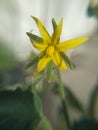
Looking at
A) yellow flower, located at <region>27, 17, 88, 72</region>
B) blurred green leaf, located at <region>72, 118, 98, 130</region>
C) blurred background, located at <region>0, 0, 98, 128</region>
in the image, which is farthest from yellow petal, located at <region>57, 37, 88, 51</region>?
blurred background, located at <region>0, 0, 98, 128</region>

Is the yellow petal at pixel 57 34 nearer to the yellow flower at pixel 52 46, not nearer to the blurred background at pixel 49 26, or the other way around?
the yellow flower at pixel 52 46

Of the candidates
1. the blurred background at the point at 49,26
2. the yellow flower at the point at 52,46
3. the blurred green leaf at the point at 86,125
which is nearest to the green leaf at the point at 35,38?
the yellow flower at the point at 52,46

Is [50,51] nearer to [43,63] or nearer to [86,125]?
[43,63]

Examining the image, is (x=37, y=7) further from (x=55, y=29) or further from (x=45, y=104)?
(x=55, y=29)

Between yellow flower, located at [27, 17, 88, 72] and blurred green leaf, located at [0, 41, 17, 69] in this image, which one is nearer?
yellow flower, located at [27, 17, 88, 72]

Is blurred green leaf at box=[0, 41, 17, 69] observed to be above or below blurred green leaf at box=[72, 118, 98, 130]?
above

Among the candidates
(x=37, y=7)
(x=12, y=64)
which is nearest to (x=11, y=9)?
(x=37, y=7)

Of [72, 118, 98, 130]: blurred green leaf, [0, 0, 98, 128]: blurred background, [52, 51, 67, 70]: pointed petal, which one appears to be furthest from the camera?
[0, 0, 98, 128]: blurred background

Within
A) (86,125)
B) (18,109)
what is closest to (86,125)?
(86,125)

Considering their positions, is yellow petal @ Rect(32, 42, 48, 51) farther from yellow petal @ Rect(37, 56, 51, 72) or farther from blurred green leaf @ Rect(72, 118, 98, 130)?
blurred green leaf @ Rect(72, 118, 98, 130)
